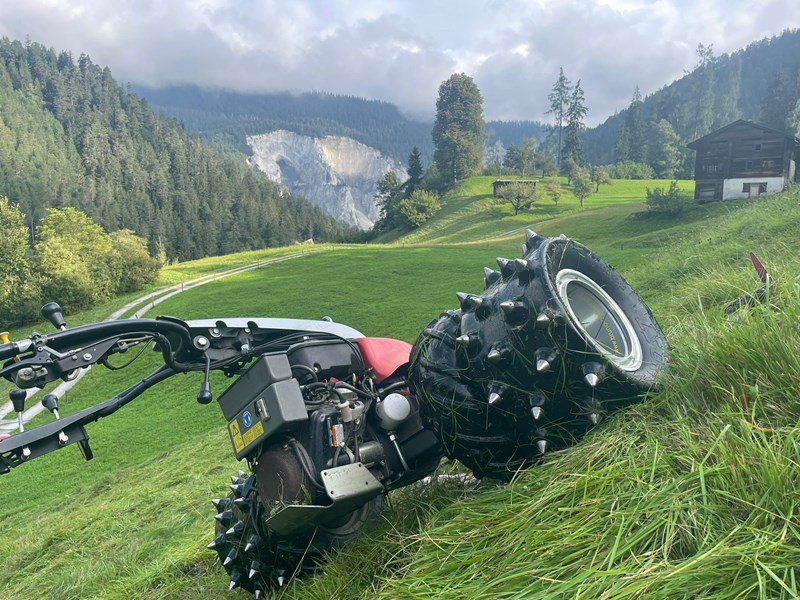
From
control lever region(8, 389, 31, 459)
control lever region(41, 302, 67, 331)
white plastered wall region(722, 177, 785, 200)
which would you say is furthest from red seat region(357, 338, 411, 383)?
white plastered wall region(722, 177, 785, 200)

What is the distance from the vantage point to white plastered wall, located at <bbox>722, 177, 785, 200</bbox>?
4575cm

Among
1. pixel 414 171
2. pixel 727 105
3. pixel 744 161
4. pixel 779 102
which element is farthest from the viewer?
pixel 727 105

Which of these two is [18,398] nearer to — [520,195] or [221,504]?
[221,504]

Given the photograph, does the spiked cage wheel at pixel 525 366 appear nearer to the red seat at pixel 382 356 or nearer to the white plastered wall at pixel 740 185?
the red seat at pixel 382 356

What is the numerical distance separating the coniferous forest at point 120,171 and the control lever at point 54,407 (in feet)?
365

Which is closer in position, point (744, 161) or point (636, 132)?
point (744, 161)

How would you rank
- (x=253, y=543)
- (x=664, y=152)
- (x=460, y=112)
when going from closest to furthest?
(x=253, y=543) < (x=664, y=152) < (x=460, y=112)

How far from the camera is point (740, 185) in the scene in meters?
46.5

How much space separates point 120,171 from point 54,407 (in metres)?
158

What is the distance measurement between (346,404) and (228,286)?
40.3m

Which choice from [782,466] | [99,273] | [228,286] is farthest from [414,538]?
[99,273]

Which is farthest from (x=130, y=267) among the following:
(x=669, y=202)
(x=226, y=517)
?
(x=226, y=517)

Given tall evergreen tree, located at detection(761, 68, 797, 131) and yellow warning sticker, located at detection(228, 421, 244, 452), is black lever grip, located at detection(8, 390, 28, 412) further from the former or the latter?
tall evergreen tree, located at detection(761, 68, 797, 131)

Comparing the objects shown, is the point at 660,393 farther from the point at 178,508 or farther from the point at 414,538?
the point at 178,508
